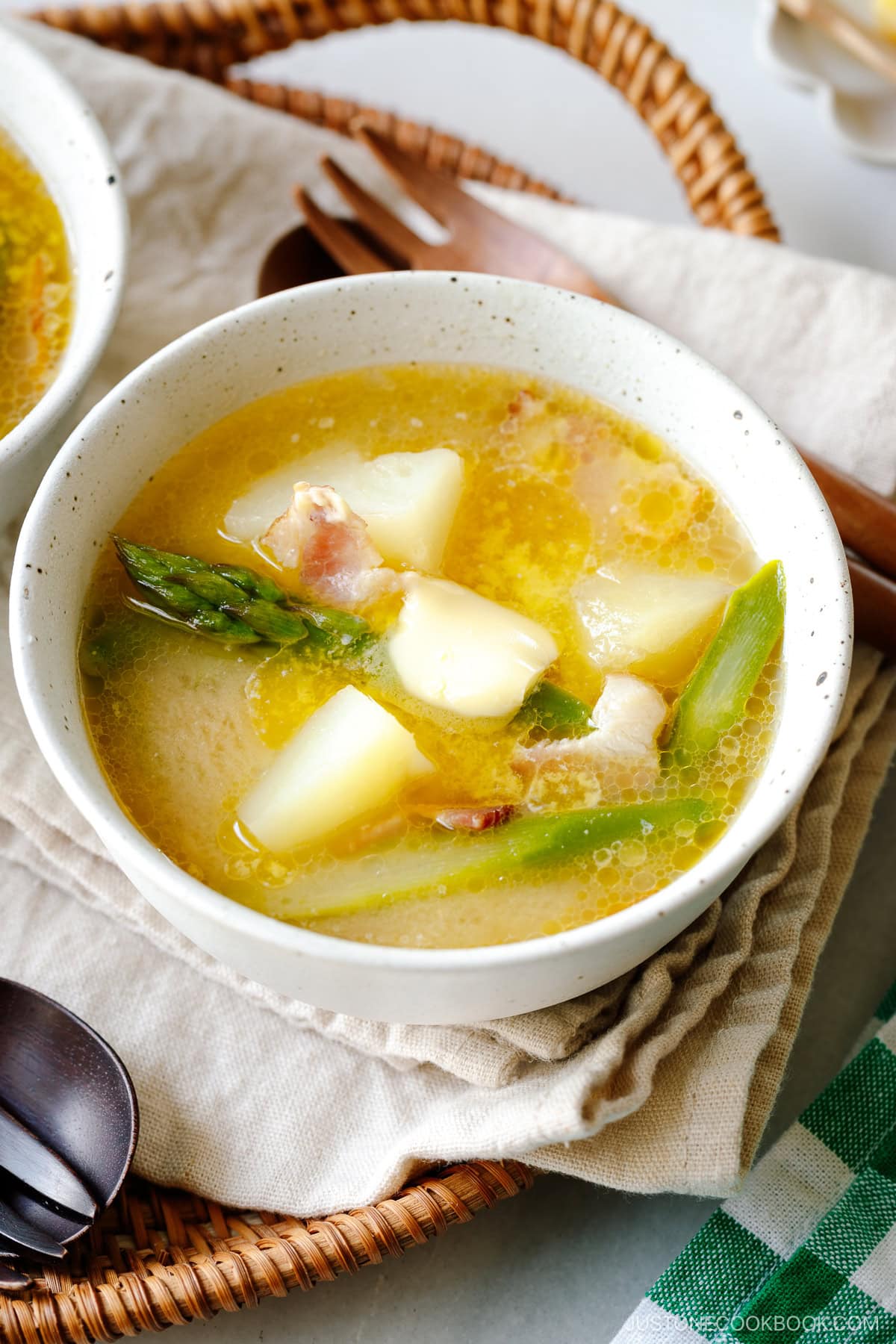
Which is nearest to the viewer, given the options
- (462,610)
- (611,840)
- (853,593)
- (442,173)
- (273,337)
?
(611,840)

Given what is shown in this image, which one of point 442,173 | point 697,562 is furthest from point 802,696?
point 442,173

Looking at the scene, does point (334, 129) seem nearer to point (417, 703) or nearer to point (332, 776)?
point (417, 703)

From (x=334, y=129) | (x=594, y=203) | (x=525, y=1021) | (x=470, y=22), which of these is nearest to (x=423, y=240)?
(x=334, y=129)

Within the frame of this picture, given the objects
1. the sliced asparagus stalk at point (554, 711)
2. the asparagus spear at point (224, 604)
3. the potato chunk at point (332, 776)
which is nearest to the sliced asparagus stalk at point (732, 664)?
the sliced asparagus stalk at point (554, 711)

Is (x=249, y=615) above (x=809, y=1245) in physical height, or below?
above

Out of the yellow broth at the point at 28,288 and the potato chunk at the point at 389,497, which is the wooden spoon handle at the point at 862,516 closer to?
the potato chunk at the point at 389,497

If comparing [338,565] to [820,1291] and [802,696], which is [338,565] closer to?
[802,696]

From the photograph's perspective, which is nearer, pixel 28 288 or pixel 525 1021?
pixel 525 1021
